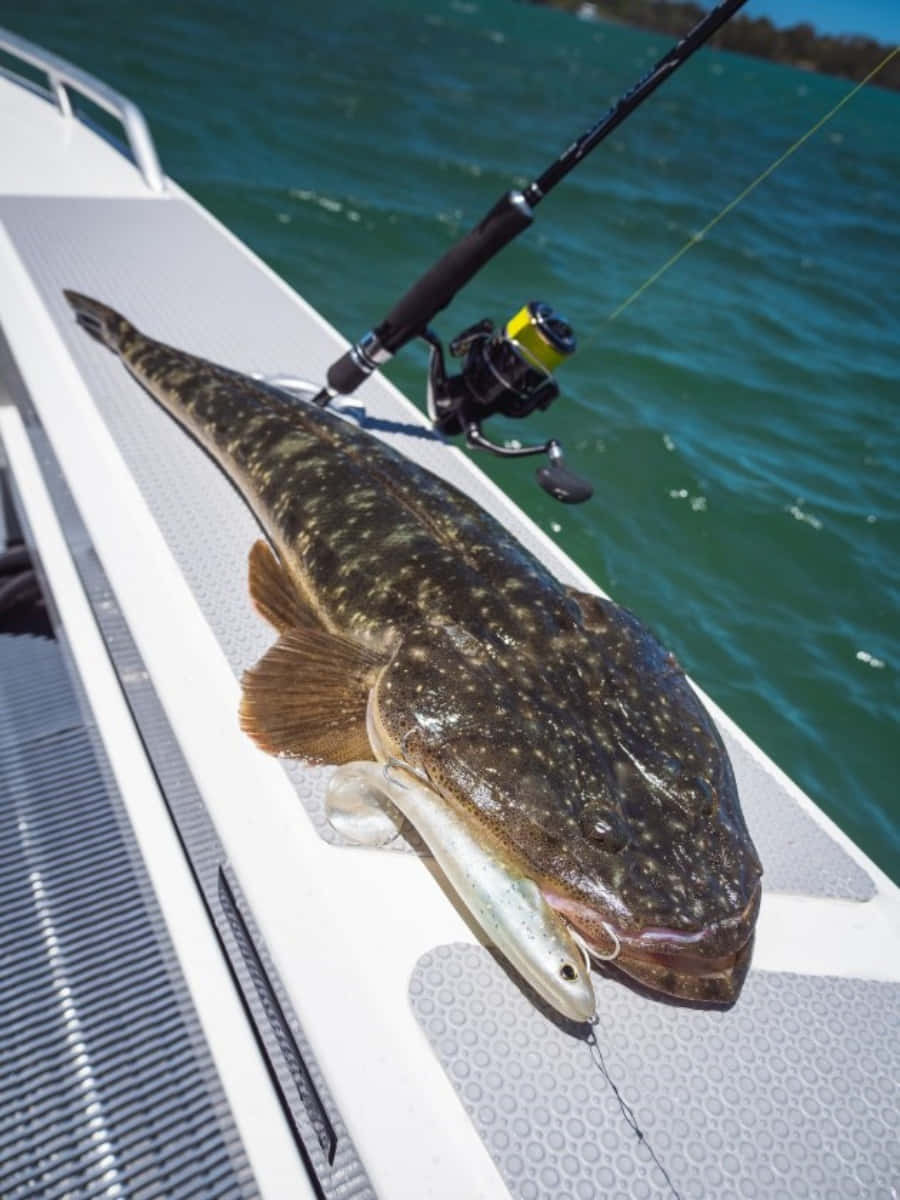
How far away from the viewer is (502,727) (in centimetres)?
230

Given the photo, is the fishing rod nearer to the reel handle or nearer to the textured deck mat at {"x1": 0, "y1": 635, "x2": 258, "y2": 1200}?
the reel handle

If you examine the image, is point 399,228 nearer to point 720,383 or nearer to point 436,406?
point 720,383

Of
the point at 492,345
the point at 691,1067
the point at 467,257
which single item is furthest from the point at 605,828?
the point at 467,257

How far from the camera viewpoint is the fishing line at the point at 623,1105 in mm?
1813

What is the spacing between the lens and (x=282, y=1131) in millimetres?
2016

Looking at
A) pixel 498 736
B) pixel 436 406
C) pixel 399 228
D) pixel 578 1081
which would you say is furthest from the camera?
pixel 399 228

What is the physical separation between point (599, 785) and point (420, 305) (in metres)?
2.83

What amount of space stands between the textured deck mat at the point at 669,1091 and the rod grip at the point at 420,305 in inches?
117

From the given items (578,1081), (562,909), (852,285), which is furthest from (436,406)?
(852,285)

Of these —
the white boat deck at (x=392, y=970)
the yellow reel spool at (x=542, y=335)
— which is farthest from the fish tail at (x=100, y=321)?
the yellow reel spool at (x=542, y=335)

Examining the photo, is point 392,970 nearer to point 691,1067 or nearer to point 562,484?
point 691,1067

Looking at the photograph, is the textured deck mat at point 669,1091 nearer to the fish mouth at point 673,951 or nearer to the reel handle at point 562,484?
the fish mouth at point 673,951

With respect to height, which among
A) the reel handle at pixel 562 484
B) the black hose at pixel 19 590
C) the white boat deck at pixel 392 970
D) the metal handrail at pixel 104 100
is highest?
the metal handrail at pixel 104 100

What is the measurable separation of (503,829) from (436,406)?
2.99m
